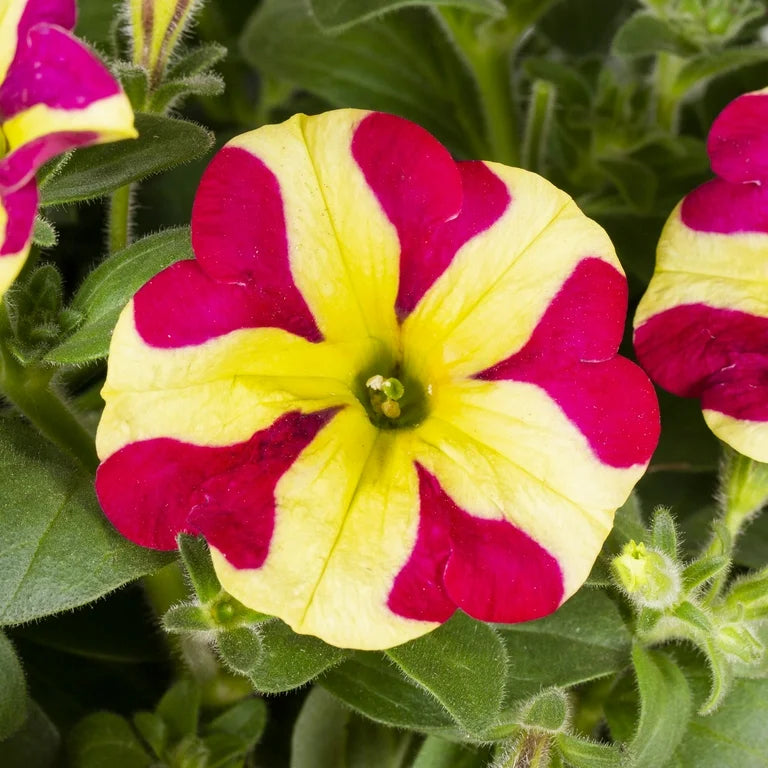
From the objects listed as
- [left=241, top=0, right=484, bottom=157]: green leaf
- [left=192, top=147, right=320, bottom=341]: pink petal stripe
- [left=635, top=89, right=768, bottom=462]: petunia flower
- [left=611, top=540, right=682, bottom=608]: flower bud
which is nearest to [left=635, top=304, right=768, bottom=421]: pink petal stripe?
[left=635, top=89, right=768, bottom=462]: petunia flower

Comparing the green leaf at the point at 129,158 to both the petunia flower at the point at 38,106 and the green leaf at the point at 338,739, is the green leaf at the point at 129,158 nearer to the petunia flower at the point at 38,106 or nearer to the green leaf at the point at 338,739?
the petunia flower at the point at 38,106

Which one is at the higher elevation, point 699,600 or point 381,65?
point 381,65

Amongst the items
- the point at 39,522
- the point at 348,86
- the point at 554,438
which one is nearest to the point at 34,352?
the point at 39,522

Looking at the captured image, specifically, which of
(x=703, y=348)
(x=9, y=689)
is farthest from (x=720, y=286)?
(x=9, y=689)

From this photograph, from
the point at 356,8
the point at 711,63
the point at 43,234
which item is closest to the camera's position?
the point at 43,234

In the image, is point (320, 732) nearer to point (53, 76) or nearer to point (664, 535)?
point (664, 535)

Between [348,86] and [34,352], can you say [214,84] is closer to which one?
[34,352]

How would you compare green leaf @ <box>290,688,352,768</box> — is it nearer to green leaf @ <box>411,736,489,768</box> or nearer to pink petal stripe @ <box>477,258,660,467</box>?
green leaf @ <box>411,736,489,768</box>

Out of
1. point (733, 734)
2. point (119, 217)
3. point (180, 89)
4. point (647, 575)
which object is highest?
point (180, 89)
